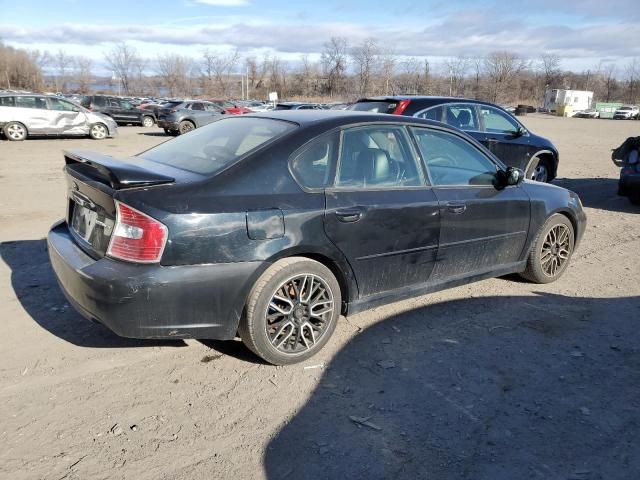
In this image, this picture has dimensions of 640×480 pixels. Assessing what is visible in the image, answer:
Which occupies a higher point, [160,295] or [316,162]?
[316,162]

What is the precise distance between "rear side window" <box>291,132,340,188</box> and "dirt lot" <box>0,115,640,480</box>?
1216 mm

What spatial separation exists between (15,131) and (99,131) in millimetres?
2683

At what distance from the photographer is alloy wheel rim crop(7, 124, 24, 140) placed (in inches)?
696

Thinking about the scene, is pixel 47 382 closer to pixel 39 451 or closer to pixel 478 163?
pixel 39 451

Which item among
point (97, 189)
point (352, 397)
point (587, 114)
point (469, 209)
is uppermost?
point (587, 114)

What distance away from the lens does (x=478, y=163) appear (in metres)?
4.51

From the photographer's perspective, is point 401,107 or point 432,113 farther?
point 432,113

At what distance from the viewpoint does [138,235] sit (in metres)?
2.93

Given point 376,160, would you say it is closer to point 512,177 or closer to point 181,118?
point 512,177

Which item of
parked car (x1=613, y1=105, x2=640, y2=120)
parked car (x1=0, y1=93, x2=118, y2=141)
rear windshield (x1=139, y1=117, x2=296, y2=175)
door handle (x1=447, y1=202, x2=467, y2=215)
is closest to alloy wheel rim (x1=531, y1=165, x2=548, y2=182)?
door handle (x1=447, y1=202, x2=467, y2=215)

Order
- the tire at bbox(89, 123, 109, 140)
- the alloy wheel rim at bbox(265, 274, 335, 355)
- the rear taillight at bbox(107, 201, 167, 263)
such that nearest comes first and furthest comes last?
the rear taillight at bbox(107, 201, 167, 263) < the alloy wheel rim at bbox(265, 274, 335, 355) < the tire at bbox(89, 123, 109, 140)

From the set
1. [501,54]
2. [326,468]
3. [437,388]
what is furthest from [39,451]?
[501,54]

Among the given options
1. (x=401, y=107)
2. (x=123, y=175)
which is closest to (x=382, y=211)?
(x=123, y=175)

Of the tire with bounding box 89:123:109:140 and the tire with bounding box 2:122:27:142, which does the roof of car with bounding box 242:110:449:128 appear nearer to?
the tire with bounding box 2:122:27:142
